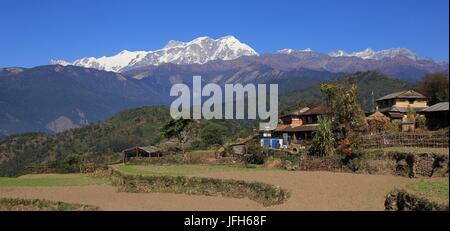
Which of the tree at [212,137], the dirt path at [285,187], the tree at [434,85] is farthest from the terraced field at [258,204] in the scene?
the tree at [212,137]

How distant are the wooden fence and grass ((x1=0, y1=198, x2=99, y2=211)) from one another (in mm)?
23748

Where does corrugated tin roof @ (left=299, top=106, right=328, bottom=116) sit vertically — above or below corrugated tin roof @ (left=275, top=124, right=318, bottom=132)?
above

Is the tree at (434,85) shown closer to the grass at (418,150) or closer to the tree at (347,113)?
the tree at (347,113)

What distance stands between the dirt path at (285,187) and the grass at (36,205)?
107cm

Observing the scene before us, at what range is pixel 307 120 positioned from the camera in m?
65.4

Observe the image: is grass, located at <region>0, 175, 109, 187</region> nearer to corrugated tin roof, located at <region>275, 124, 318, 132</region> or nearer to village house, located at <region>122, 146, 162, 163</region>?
village house, located at <region>122, 146, 162, 163</region>

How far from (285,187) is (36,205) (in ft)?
49.4

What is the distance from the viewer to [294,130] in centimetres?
6291

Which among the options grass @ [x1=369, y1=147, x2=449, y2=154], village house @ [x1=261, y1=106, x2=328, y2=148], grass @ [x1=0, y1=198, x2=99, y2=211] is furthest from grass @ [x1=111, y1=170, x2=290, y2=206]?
village house @ [x1=261, y1=106, x2=328, y2=148]

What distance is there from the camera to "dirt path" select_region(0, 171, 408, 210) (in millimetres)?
25188

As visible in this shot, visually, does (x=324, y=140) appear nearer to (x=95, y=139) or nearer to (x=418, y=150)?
(x=418, y=150)
